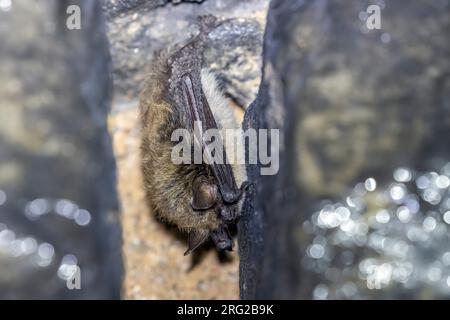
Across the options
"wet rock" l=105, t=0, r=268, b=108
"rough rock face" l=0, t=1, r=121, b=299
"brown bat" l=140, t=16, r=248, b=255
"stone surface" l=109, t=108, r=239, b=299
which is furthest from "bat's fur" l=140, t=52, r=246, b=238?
"rough rock face" l=0, t=1, r=121, b=299

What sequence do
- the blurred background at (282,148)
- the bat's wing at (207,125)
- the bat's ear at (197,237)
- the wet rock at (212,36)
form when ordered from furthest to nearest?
the blurred background at (282,148), the wet rock at (212,36), the bat's ear at (197,237), the bat's wing at (207,125)

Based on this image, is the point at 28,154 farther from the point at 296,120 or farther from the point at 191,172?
the point at 296,120

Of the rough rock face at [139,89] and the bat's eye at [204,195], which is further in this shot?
the rough rock face at [139,89]

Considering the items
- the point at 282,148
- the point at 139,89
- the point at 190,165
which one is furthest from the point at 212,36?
the point at 282,148

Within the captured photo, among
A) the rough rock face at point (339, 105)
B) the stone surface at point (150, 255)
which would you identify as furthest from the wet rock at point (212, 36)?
the stone surface at point (150, 255)

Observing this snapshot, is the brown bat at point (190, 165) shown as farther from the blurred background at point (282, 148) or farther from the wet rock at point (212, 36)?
the blurred background at point (282, 148)

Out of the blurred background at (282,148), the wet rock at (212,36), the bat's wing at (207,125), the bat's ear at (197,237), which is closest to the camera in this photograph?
the bat's wing at (207,125)

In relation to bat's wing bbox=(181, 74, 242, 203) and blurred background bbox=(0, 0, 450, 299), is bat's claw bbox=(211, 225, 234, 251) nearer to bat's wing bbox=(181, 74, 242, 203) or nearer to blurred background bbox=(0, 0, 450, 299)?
bat's wing bbox=(181, 74, 242, 203)
